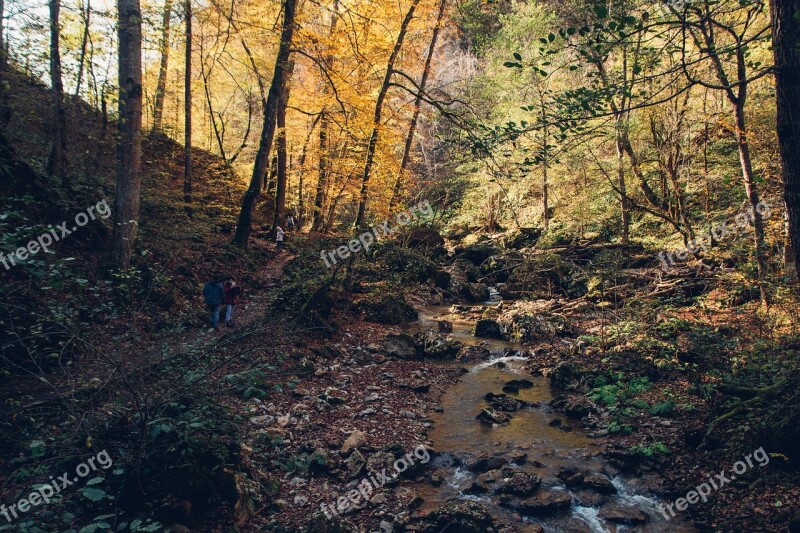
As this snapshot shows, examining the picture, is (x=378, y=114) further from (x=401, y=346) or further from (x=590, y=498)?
(x=590, y=498)

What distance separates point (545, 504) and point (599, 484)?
102 centimetres

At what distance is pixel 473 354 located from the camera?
1233 centimetres

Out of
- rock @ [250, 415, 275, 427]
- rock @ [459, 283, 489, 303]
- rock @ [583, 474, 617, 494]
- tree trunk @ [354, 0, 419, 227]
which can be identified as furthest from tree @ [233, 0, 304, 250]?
rock @ [583, 474, 617, 494]

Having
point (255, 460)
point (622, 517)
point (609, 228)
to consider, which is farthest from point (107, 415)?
point (609, 228)

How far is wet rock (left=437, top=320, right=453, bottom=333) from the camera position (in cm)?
1409

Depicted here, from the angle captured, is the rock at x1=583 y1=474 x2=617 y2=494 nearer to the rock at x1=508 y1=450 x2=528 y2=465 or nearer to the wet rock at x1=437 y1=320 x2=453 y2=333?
the rock at x1=508 y1=450 x2=528 y2=465

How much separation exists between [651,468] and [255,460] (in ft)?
20.1

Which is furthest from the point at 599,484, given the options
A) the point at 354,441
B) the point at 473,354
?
the point at 473,354

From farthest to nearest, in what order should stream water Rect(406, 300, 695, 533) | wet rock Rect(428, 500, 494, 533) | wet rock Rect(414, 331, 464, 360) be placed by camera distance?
wet rock Rect(414, 331, 464, 360) < stream water Rect(406, 300, 695, 533) < wet rock Rect(428, 500, 494, 533)

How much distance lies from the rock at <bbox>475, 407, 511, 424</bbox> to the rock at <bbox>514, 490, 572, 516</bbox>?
2305 millimetres

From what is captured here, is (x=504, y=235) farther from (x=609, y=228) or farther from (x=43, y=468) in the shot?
(x=43, y=468)

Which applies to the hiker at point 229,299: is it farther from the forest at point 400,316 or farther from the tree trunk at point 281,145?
the tree trunk at point 281,145

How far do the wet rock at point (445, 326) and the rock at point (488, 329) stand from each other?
32.5 inches

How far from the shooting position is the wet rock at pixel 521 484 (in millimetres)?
6305
